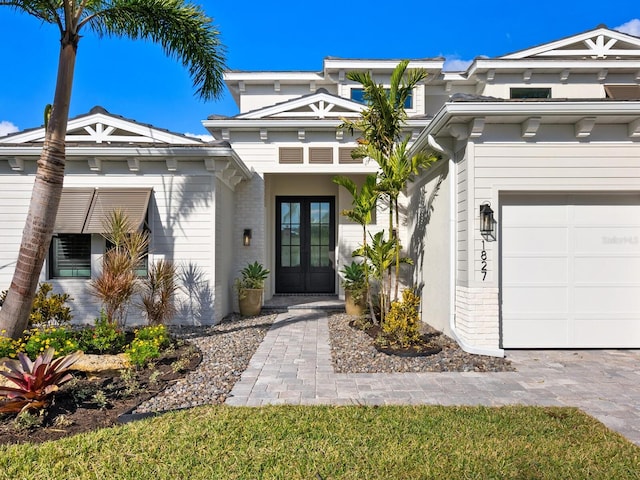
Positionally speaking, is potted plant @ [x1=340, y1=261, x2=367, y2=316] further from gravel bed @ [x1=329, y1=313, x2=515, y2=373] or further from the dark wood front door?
gravel bed @ [x1=329, y1=313, x2=515, y2=373]

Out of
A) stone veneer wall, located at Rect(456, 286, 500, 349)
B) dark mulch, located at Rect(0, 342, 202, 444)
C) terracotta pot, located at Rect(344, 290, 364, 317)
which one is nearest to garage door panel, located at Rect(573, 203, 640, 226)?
stone veneer wall, located at Rect(456, 286, 500, 349)

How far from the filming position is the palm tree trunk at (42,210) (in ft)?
16.5

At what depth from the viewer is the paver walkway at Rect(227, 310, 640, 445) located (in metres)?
3.85

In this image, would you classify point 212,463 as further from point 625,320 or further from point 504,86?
point 504,86

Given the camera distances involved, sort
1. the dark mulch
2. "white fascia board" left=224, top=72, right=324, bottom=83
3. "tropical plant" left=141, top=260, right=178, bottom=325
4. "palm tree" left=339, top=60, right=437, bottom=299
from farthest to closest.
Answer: "white fascia board" left=224, top=72, right=324, bottom=83 < "tropical plant" left=141, top=260, right=178, bottom=325 < "palm tree" left=339, top=60, right=437, bottom=299 < the dark mulch

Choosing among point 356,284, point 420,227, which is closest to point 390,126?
point 420,227

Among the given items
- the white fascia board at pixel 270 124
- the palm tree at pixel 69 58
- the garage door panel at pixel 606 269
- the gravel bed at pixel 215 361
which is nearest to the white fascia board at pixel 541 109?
the garage door panel at pixel 606 269

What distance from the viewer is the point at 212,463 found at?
2736mm

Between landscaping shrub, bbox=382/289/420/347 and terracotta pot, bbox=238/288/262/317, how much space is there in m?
3.58

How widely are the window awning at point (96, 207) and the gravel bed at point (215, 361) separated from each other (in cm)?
232

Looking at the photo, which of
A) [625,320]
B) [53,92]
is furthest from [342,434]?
[53,92]

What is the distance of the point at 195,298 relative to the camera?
25.2 feet

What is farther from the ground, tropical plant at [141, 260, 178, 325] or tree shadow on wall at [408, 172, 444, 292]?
tree shadow on wall at [408, 172, 444, 292]

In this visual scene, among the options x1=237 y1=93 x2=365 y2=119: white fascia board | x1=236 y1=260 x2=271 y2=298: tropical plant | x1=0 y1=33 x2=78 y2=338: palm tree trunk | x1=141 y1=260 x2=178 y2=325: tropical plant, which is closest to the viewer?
x1=0 y1=33 x2=78 y2=338: palm tree trunk
